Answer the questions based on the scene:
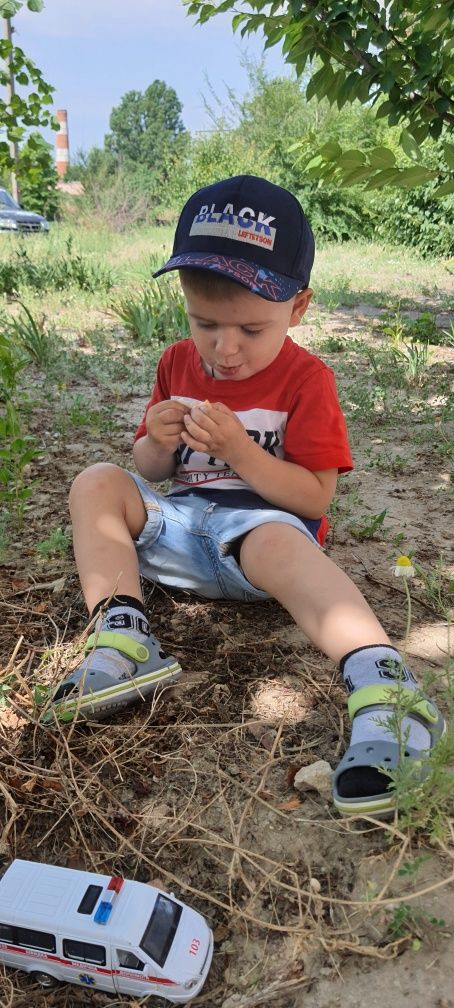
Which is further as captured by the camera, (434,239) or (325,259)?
(434,239)

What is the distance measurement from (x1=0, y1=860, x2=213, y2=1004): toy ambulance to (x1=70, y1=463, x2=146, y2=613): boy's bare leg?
29.3 inches

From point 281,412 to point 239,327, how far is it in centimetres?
29

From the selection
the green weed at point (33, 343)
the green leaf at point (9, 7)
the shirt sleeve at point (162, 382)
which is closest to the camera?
the shirt sleeve at point (162, 382)

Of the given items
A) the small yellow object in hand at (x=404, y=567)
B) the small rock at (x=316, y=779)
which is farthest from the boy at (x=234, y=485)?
the small yellow object in hand at (x=404, y=567)

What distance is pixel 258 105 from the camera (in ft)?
69.1

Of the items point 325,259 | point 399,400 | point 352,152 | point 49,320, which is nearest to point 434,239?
point 325,259

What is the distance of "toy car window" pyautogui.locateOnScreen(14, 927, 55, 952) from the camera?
111cm

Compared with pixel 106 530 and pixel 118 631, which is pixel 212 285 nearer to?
pixel 106 530

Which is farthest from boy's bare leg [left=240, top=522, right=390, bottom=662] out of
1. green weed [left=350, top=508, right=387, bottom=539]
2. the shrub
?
the shrub

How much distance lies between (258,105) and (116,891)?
23.0 metres

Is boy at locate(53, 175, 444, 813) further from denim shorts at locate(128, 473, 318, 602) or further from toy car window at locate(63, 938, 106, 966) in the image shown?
toy car window at locate(63, 938, 106, 966)

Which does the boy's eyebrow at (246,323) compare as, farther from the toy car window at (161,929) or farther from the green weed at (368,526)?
the toy car window at (161,929)

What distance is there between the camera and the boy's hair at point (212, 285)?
178cm

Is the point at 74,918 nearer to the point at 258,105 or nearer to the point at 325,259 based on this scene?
the point at 325,259
